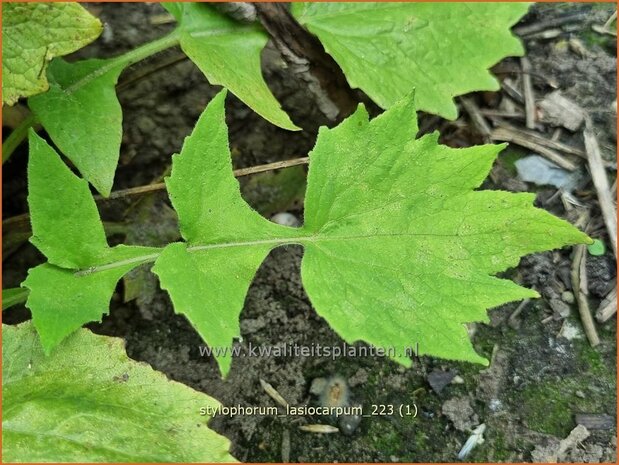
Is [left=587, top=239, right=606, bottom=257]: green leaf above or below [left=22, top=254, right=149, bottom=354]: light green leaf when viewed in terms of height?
below

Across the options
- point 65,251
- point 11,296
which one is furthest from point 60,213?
point 11,296

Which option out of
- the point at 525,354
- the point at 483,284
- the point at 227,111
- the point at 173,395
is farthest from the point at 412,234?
the point at 227,111

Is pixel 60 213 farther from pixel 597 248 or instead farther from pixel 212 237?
pixel 597 248

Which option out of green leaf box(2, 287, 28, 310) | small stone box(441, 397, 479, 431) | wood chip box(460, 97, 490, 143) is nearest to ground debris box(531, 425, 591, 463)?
small stone box(441, 397, 479, 431)

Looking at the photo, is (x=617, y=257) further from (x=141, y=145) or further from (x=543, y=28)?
(x=141, y=145)

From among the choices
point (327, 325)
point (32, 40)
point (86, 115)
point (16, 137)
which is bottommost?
point (327, 325)

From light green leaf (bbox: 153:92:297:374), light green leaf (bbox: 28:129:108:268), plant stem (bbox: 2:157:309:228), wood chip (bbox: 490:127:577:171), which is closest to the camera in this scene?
light green leaf (bbox: 153:92:297:374)

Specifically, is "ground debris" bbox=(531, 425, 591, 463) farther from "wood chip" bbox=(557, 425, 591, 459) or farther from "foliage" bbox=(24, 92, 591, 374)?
"foliage" bbox=(24, 92, 591, 374)
